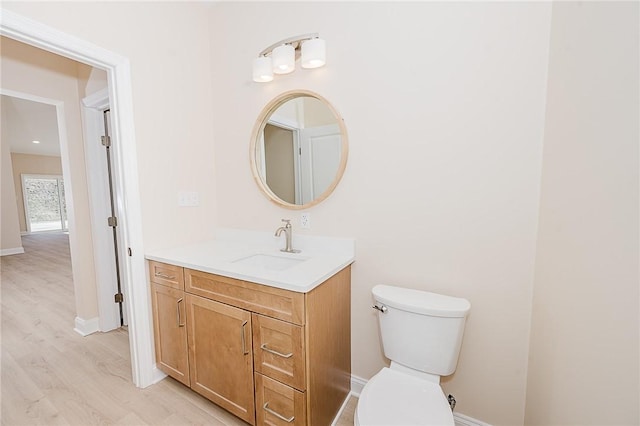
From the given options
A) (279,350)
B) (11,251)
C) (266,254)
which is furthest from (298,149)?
(11,251)

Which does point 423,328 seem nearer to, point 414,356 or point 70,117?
point 414,356

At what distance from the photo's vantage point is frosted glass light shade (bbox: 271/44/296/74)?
1.63 m

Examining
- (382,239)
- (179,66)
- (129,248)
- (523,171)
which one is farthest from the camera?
(179,66)

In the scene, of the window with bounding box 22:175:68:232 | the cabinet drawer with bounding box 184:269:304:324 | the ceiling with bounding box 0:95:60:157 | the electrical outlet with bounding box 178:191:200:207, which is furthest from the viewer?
the window with bounding box 22:175:68:232

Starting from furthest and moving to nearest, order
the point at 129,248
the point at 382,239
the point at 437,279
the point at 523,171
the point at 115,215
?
1. the point at 115,215
2. the point at 129,248
3. the point at 382,239
4. the point at 437,279
5. the point at 523,171

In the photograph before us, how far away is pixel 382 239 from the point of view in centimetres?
155

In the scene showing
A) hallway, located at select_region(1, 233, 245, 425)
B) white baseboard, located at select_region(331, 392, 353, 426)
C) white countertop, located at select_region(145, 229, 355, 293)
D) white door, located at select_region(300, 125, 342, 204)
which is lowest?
white baseboard, located at select_region(331, 392, 353, 426)

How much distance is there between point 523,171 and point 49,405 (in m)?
2.90

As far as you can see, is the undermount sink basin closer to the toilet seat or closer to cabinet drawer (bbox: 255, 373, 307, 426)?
cabinet drawer (bbox: 255, 373, 307, 426)

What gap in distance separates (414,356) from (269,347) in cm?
70

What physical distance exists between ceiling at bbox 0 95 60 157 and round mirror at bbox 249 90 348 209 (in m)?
4.16

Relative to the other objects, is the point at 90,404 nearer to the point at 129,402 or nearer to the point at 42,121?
the point at 129,402

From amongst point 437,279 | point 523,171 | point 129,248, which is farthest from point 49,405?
point 523,171

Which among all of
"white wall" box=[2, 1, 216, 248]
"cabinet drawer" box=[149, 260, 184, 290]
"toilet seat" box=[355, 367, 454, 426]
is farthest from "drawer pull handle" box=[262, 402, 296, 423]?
"white wall" box=[2, 1, 216, 248]
